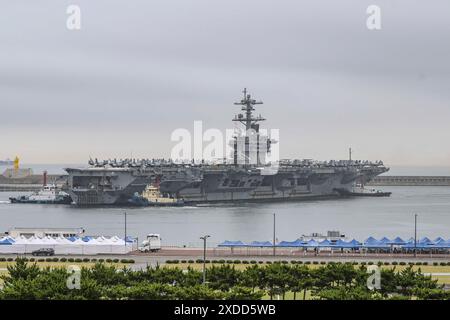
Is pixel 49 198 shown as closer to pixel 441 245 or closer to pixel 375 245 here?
pixel 375 245

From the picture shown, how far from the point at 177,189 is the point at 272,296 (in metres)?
65.7

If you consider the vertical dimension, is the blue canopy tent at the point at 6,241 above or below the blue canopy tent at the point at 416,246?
above

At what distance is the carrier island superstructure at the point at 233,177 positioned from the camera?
86.8 m

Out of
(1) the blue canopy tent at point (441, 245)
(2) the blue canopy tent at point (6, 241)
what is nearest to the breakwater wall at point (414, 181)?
(1) the blue canopy tent at point (441, 245)

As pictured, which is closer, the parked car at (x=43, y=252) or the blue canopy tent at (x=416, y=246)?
the parked car at (x=43, y=252)

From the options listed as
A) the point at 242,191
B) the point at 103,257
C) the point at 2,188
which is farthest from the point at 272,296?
the point at 2,188

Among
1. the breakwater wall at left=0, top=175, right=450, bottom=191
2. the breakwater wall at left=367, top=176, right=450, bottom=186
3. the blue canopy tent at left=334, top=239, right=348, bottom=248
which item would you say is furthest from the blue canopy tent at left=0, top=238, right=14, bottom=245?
the breakwater wall at left=367, top=176, right=450, bottom=186

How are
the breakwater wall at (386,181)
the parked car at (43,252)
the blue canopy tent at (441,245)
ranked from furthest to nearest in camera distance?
the breakwater wall at (386,181) → the blue canopy tent at (441,245) → the parked car at (43,252)

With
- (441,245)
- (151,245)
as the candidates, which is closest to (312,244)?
(441,245)

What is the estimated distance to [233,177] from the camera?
9475cm

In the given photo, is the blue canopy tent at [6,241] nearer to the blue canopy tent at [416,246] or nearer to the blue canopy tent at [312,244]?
the blue canopy tent at [312,244]

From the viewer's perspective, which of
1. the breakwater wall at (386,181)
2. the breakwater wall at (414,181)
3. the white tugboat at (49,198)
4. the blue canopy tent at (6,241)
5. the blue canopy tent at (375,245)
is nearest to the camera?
the blue canopy tent at (6,241)

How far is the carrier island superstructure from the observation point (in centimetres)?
8675
